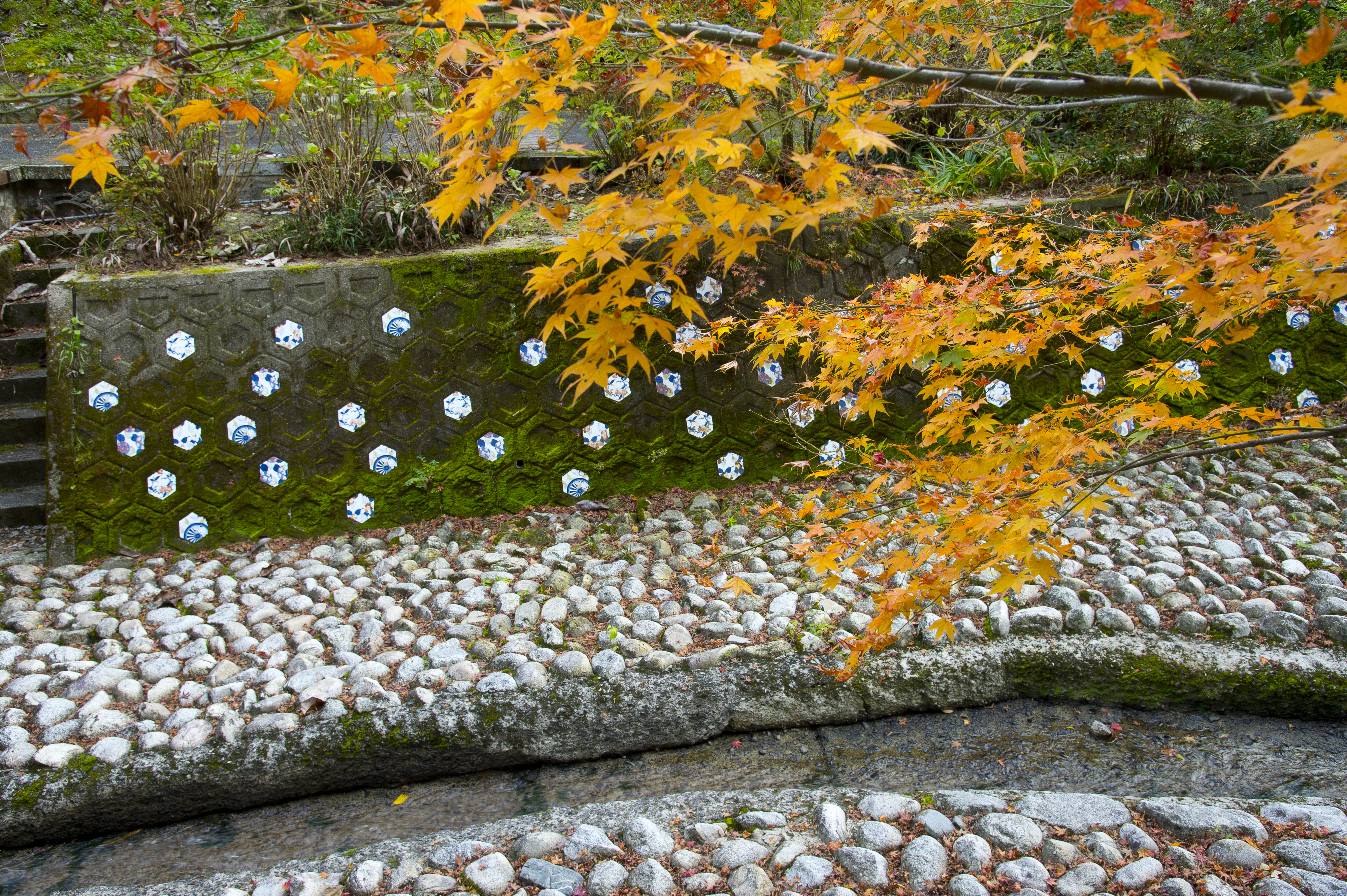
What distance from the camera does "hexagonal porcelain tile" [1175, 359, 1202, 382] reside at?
3.49 m

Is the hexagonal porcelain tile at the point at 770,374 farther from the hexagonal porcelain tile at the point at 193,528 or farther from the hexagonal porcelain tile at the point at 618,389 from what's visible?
the hexagonal porcelain tile at the point at 193,528

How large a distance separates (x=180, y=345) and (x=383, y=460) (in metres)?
0.87

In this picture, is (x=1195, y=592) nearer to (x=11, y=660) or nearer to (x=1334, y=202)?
(x=1334, y=202)

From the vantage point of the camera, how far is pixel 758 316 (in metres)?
3.58

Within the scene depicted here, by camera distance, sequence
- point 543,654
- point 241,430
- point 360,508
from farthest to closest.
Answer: point 360,508
point 241,430
point 543,654

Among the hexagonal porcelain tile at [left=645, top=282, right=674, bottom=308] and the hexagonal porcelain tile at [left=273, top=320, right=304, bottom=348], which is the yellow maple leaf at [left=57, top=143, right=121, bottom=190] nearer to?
the hexagonal porcelain tile at [left=273, top=320, right=304, bottom=348]

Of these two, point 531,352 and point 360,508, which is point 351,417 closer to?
point 360,508

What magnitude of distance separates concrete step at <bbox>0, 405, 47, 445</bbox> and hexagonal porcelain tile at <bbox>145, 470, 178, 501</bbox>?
22.7 inches

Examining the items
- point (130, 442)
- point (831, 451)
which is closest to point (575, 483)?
point (831, 451)

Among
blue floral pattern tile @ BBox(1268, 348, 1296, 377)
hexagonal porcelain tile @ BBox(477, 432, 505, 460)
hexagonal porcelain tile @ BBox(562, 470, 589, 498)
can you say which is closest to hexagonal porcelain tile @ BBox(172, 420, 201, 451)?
hexagonal porcelain tile @ BBox(477, 432, 505, 460)

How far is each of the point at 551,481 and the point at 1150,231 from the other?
→ 236 centimetres

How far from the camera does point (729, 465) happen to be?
143 inches

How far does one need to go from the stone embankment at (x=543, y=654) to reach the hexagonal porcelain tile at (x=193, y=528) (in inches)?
7.5

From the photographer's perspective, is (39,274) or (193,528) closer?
(193,528)
